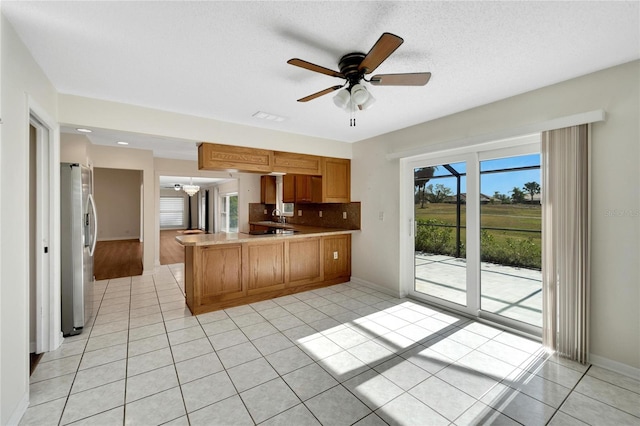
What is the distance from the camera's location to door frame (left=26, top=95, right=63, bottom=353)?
2453mm

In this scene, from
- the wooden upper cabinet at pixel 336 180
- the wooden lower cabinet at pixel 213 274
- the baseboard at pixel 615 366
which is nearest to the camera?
the baseboard at pixel 615 366

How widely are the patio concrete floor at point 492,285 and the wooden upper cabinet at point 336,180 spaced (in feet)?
5.27

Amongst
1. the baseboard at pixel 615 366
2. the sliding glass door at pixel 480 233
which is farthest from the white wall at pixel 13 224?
the baseboard at pixel 615 366

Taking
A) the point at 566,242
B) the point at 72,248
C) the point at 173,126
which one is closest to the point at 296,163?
the point at 173,126

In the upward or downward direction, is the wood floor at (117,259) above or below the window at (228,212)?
below

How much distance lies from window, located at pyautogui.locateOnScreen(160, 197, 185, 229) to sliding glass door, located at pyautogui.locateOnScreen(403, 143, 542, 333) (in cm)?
1319

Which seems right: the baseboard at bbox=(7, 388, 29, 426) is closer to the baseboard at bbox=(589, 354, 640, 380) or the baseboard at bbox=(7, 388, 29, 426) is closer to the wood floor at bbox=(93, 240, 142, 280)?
the wood floor at bbox=(93, 240, 142, 280)

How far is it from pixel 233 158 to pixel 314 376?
277cm

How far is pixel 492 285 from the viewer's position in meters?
3.20

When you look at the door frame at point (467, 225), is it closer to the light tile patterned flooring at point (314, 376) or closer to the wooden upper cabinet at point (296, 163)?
the light tile patterned flooring at point (314, 376)

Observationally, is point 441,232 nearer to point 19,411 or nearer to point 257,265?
point 257,265

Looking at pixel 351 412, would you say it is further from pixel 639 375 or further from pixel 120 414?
pixel 639 375

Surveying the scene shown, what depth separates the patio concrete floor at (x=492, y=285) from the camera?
2.90 meters

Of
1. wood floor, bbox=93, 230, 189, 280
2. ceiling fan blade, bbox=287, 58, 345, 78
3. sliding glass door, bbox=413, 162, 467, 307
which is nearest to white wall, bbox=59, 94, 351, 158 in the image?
sliding glass door, bbox=413, 162, 467, 307
